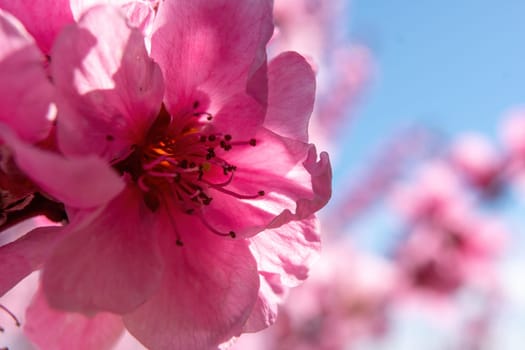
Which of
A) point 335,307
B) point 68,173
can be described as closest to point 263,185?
point 68,173

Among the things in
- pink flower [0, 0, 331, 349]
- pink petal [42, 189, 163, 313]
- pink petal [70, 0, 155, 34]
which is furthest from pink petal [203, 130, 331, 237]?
pink petal [70, 0, 155, 34]

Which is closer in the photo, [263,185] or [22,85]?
Answer: [22,85]

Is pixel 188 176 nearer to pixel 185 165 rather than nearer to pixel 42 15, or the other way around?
pixel 185 165

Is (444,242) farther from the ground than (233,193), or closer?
farther from the ground

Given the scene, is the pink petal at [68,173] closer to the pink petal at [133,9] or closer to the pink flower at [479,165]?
the pink petal at [133,9]

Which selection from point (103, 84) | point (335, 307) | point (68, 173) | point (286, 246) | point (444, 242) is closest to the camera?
point (68, 173)

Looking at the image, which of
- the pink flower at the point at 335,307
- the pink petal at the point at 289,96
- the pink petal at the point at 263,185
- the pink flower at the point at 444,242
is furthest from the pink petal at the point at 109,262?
the pink flower at the point at 335,307
